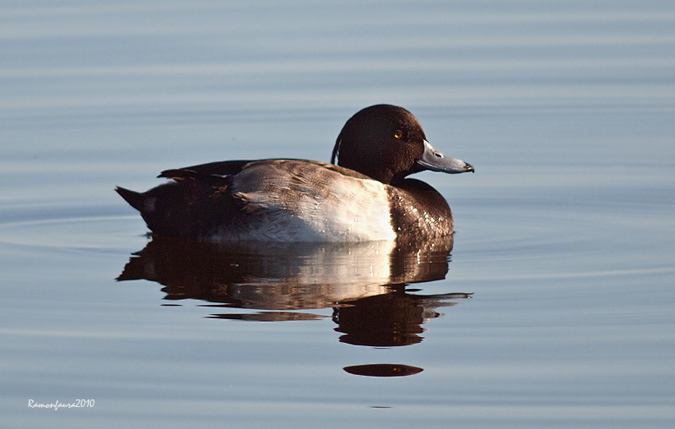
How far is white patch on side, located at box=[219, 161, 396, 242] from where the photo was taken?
24.7 feet

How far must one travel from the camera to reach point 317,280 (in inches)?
261

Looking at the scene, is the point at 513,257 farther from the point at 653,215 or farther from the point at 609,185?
the point at 609,185

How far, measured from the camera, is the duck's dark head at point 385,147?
324 inches

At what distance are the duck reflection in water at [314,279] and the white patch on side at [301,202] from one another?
85 millimetres

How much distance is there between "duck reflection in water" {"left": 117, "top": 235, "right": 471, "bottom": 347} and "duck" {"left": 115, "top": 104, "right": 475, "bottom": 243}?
98 mm

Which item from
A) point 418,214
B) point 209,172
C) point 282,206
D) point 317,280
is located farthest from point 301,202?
point 317,280

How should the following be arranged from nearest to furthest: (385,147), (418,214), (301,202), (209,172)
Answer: (301,202) → (209,172) → (418,214) → (385,147)

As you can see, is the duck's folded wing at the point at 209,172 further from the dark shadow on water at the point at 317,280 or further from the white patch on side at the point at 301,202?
the dark shadow on water at the point at 317,280

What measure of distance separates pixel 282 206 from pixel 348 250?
51cm

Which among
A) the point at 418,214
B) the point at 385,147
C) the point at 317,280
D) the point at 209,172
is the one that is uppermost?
the point at 385,147

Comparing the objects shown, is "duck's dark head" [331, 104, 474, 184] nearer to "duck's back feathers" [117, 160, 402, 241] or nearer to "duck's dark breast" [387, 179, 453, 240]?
"duck's dark breast" [387, 179, 453, 240]

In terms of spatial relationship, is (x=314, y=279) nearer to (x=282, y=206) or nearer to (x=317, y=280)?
(x=317, y=280)

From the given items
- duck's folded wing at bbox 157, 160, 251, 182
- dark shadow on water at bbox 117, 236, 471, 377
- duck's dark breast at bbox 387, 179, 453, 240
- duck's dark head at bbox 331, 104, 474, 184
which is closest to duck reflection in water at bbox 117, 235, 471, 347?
dark shadow on water at bbox 117, 236, 471, 377

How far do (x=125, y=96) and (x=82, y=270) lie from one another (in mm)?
5000
